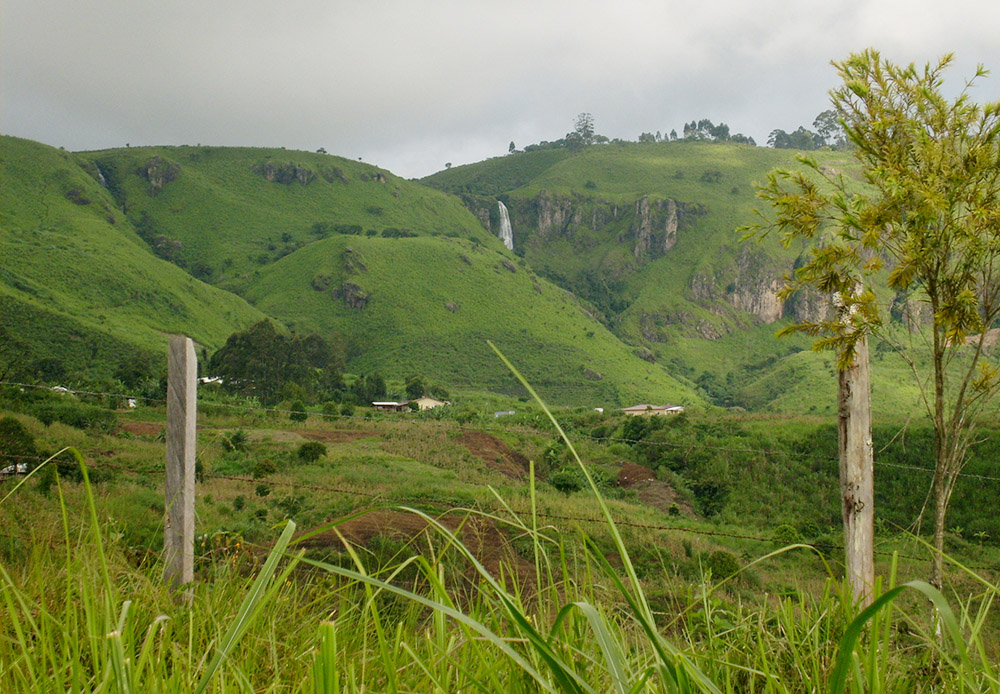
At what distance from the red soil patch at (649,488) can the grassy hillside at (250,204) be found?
7437cm

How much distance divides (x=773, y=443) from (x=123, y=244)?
7283cm

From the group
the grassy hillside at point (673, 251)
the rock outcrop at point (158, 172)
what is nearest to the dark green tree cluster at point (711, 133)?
the grassy hillside at point (673, 251)

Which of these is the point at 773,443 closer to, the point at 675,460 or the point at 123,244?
the point at 675,460

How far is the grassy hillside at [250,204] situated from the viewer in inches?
3551

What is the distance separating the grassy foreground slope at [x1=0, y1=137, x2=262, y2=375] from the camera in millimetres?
48000

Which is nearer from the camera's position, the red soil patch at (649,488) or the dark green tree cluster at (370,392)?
the red soil patch at (649,488)

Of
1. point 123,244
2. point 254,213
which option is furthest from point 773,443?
point 254,213

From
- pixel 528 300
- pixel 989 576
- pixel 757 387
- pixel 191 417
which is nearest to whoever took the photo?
pixel 191 417

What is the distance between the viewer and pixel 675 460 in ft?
51.8

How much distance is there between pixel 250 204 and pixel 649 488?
97669 mm

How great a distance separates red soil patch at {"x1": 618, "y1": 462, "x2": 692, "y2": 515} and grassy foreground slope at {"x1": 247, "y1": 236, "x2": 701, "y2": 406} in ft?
155

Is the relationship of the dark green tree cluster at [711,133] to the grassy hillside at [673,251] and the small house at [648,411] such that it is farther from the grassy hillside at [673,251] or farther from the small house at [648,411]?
the small house at [648,411]

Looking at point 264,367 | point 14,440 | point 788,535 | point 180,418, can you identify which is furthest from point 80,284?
point 180,418

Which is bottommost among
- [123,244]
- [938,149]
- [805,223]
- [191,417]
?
[191,417]
